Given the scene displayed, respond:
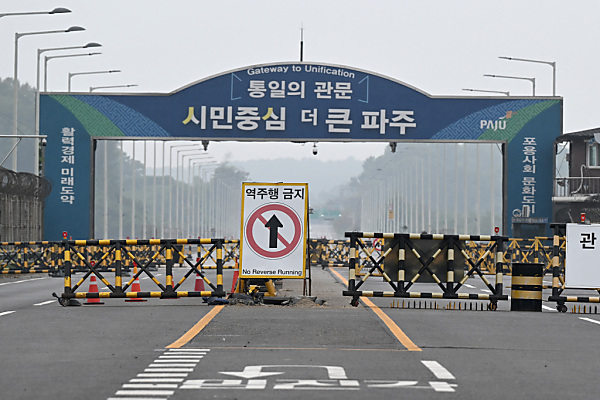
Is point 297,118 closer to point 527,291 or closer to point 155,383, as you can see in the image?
point 527,291

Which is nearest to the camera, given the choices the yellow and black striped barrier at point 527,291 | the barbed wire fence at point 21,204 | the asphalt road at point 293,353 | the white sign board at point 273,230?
the asphalt road at point 293,353

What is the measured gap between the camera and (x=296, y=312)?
17.5 meters

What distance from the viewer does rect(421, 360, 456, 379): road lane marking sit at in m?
9.73

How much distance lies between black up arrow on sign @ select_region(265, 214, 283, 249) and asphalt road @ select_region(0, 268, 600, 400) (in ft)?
3.73

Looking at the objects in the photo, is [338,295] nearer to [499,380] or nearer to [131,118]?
[499,380]

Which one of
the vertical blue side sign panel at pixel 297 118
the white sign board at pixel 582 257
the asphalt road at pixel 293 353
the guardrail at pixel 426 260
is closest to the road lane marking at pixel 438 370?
the asphalt road at pixel 293 353

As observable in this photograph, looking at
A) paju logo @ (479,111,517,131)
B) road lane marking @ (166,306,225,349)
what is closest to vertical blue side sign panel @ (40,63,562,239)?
paju logo @ (479,111,517,131)

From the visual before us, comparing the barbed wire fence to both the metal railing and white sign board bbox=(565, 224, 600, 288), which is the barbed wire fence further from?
white sign board bbox=(565, 224, 600, 288)

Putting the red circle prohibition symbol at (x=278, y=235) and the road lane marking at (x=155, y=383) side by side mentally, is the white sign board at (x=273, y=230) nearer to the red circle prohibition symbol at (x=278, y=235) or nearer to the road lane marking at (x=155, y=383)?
the red circle prohibition symbol at (x=278, y=235)

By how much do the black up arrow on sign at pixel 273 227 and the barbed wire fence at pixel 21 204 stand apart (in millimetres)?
21802

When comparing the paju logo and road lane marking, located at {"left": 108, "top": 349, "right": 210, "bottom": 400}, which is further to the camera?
the paju logo

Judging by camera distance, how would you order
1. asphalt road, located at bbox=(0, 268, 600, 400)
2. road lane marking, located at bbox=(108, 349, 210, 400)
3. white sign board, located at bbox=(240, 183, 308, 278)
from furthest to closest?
white sign board, located at bbox=(240, 183, 308, 278)
asphalt road, located at bbox=(0, 268, 600, 400)
road lane marking, located at bbox=(108, 349, 210, 400)

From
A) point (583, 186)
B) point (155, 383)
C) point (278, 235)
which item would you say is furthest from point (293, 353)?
point (583, 186)

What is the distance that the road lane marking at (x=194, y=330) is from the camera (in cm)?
1230
